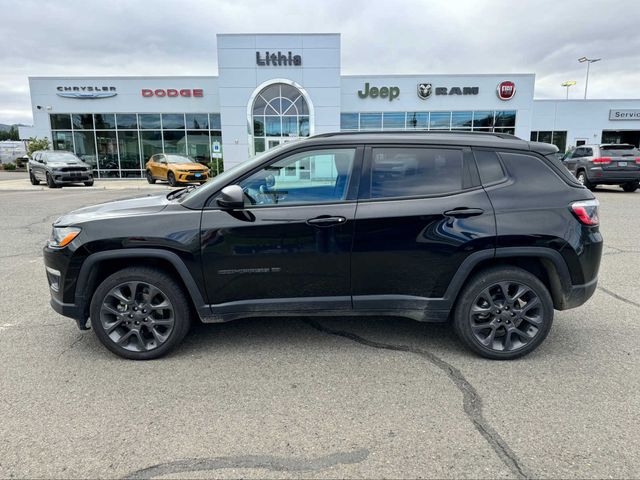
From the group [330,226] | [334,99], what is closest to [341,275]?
[330,226]

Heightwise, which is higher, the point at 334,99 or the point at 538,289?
the point at 334,99

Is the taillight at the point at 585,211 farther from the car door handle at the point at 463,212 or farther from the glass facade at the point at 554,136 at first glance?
the glass facade at the point at 554,136

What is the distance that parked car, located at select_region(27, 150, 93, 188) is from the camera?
19875 mm

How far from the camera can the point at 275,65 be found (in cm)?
2288

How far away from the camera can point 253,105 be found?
23469 millimetres

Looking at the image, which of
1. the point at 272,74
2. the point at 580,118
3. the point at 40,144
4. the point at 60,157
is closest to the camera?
the point at 60,157

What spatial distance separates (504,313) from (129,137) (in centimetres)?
2798

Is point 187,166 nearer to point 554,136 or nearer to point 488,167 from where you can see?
point 488,167

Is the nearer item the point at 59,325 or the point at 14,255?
the point at 59,325

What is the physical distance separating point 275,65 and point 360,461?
23.2 meters

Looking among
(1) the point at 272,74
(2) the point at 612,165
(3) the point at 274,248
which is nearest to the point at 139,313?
(3) the point at 274,248

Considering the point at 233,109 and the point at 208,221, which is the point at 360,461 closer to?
the point at 208,221

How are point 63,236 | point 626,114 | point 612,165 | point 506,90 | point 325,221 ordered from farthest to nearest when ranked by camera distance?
point 626,114 < point 506,90 < point 612,165 < point 63,236 < point 325,221

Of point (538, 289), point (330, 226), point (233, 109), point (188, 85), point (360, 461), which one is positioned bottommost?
point (360, 461)
